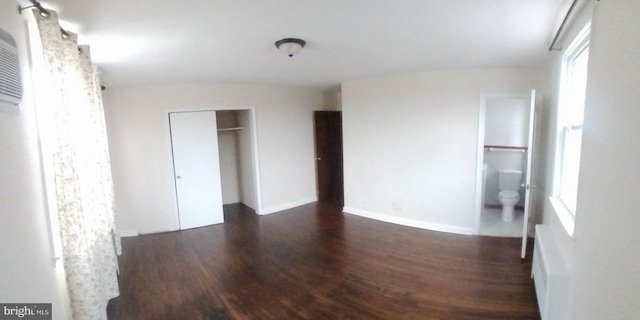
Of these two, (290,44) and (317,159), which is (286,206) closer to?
(317,159)

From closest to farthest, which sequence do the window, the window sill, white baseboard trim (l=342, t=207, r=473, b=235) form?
the window sill → the window → white baseboard trim (l=342, t=207, r=473, b=235)

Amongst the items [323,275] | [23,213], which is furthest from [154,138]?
[323,275]

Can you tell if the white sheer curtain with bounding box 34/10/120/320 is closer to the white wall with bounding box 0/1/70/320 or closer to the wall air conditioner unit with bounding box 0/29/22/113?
the white wall with bounding box 0/1/70/320

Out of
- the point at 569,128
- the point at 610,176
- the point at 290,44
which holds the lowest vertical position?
the point at 610,176

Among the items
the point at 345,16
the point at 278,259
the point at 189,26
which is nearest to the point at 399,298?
the point at 278,259

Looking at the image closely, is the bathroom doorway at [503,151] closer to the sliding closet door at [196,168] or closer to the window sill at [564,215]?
the window sill at [564,215]

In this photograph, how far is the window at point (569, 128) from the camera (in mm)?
1992

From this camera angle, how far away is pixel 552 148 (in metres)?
2.46

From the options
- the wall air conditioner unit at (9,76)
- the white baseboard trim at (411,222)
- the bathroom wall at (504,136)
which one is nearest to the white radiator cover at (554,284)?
the white baseboard trim at (411,222)

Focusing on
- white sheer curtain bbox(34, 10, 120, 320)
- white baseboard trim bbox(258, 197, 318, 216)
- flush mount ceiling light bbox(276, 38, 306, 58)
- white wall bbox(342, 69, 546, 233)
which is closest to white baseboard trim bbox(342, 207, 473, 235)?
white wall bbox(342, 69, 546, 233)

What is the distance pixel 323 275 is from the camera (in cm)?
271
